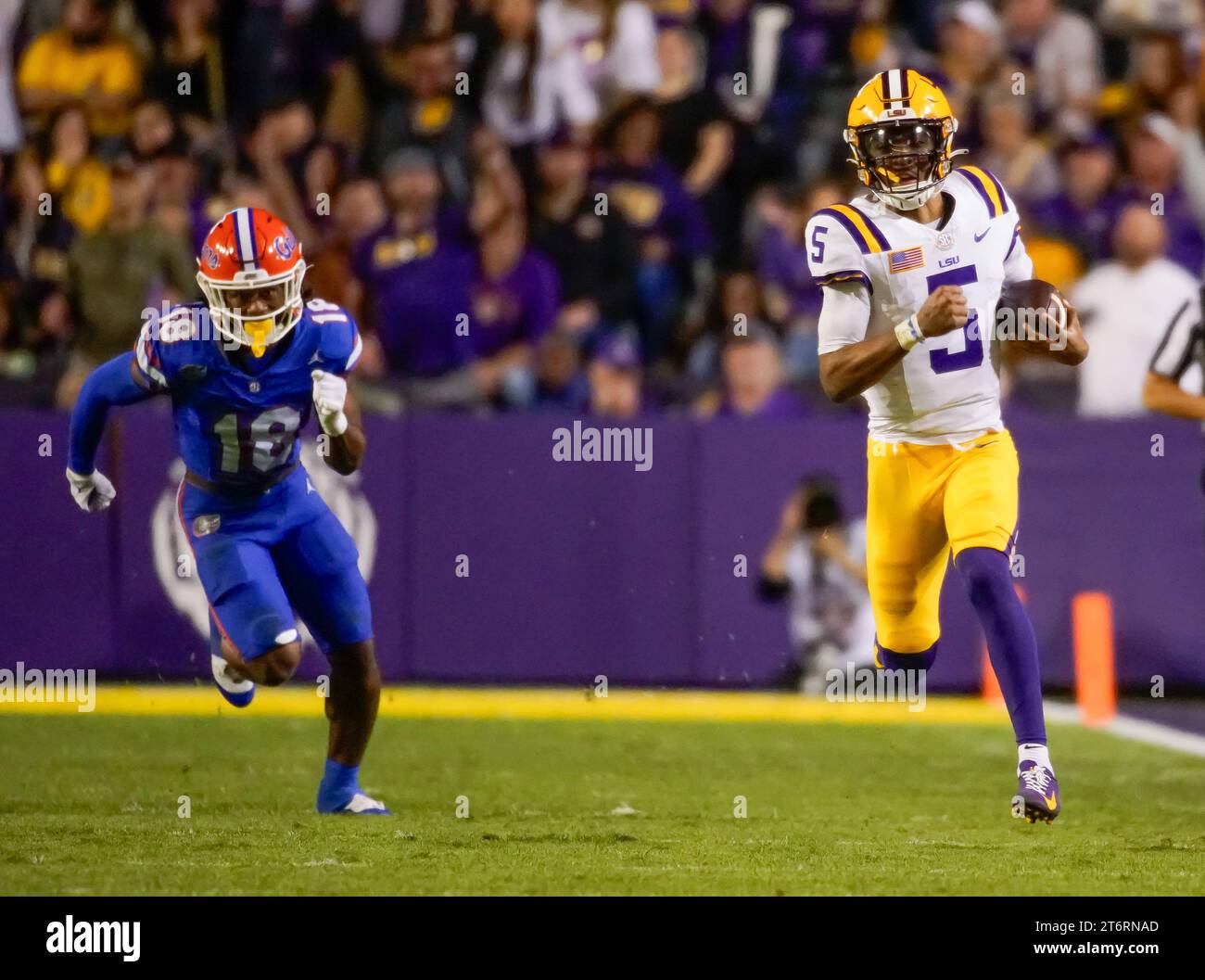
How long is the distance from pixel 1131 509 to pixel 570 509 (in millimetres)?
2458

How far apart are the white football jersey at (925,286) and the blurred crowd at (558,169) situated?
11.8 feet

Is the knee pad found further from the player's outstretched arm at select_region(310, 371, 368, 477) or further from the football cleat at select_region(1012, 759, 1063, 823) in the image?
the player's outstretched arm at select_region(310, 371, 368, 477)

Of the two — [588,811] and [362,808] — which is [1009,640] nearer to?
[588,811]

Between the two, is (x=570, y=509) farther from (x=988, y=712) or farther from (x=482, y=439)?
(x=988, y=712)

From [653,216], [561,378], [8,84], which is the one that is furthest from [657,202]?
[8,84]

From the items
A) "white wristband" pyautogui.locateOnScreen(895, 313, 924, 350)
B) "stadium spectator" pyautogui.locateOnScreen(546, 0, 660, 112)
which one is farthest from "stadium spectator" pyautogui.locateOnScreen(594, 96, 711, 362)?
"white wristband" pyautogui.locateOnScreen(895, 313, 924, 350)

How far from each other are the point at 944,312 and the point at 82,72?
7292 millimetres

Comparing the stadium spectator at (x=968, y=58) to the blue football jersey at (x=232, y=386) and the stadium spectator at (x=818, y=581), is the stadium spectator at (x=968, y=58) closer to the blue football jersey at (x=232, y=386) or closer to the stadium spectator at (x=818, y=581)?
the stadium spectator at (x=818, y=581)

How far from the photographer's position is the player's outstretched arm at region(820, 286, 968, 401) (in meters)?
6.00

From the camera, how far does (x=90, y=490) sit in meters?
6.90

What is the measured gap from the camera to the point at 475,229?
11078mm

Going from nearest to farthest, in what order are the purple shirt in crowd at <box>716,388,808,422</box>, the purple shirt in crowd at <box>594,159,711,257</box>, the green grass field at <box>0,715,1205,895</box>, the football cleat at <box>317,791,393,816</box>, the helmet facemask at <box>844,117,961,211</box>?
1. the green grass field at <box>0,715,1205,895</box>
2. the helmet facemask at <box>844,117,961,211</box>
3. the football cleat at <box>317,791,393,816</box>
4. the purple shirt in crowd at <box>716,388,808,422</box>
5. the purple shirt in crowd at <box>594,159,711,257</box>

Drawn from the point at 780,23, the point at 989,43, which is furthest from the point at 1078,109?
the point at 780,23

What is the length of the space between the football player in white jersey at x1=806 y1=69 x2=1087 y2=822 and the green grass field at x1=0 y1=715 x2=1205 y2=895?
573 mm
